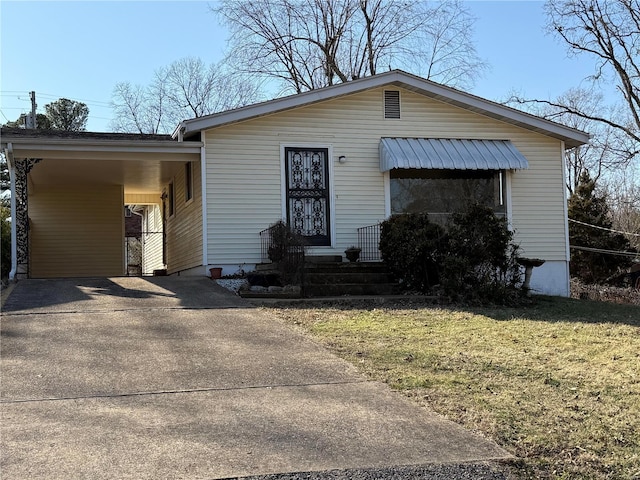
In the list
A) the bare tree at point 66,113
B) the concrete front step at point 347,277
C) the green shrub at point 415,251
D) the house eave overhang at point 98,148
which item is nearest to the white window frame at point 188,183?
the house eave overhang at point 98,148

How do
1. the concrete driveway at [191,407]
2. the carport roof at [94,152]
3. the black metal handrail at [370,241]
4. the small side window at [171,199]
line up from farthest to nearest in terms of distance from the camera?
the small side window at [171,199]
the black metal handrail at [370,241]
the carport roof at [94,152]
the concrete driveway at [191,407]

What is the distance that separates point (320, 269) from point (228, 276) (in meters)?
1.85

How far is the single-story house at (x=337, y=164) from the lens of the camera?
1313 cm

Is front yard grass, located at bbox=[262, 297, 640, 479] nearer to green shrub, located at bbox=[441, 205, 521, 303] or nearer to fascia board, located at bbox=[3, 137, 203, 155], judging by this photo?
green shrub, located at bbox=[441, 205, 521, 303]

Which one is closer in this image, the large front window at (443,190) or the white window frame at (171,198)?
the large front window at (443,190)

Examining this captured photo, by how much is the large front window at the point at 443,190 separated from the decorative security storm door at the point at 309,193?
5.05ft

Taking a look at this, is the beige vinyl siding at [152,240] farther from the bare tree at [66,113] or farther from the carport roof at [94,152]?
the bare tree at [66,113]

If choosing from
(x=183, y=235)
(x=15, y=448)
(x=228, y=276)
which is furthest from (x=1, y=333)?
(x=183, y=235)

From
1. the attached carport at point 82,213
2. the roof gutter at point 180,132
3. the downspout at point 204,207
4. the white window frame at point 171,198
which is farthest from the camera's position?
the white window frame at point 171,198

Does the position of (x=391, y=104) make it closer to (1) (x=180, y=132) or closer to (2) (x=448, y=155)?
(2) (x=448, y=155)

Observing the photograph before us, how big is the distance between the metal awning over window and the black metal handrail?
128 cm

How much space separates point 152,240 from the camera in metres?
22.5

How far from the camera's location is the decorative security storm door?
1365 centimetres

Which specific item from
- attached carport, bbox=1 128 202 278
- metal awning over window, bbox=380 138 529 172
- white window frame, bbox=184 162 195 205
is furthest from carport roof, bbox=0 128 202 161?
metal awning over window, bbox=380 138 529 172
